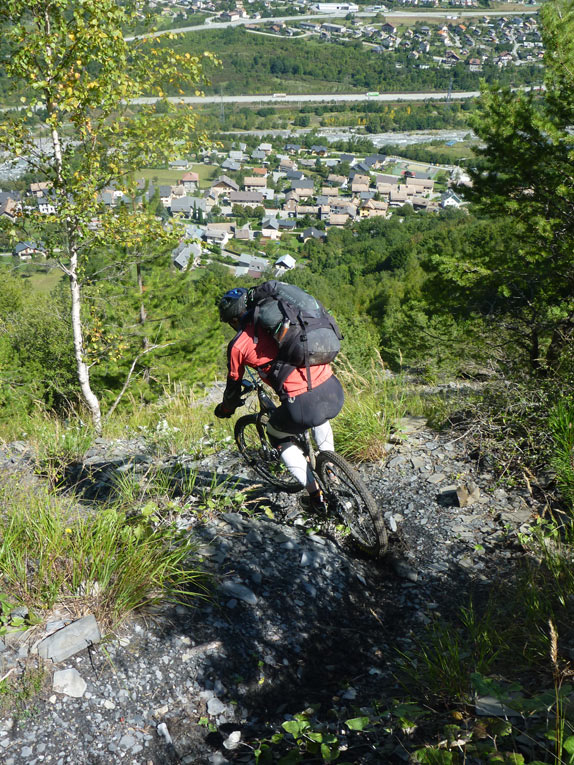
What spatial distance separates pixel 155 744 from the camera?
2.42m

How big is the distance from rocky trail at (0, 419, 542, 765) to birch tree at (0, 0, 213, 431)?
391 centimetres

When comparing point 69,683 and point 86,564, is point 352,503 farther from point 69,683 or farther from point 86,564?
point 69,683

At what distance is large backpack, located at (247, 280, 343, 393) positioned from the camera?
3588mm

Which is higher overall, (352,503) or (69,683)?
(69,683)

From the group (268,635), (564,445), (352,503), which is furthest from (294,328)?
(564,445)

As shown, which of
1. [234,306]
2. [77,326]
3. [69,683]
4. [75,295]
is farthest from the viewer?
[77,326]

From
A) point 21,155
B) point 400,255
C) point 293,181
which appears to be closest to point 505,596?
point 21,155

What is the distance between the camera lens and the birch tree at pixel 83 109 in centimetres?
768

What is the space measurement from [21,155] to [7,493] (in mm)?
6630

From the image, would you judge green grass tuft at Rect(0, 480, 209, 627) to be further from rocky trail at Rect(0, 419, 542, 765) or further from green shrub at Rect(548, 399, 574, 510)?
green shrub at Rect(548, 399, 574, 510)

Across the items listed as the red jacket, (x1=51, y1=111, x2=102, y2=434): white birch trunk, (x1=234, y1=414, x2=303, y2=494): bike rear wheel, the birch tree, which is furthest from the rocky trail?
(x1=51, y1=111, x2=102, y2=434): white birch trunk

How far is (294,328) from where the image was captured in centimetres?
361

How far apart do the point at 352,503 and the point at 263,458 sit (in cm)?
120

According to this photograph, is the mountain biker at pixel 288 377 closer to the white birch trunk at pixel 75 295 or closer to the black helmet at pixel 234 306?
the black helmet at pixel 234 306
